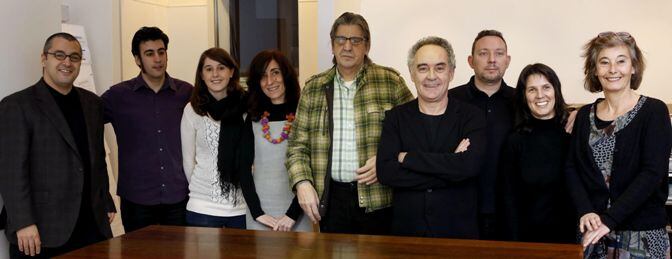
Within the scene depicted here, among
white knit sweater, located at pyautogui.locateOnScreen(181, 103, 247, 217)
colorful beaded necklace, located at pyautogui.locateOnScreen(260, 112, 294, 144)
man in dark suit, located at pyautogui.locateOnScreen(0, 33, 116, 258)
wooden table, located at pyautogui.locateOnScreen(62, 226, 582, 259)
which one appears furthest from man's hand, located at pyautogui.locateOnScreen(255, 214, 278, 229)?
man in dark suit, located at pyautogui.locateOnScreen(0, 33, 116, 258)

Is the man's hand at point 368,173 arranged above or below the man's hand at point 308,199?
above

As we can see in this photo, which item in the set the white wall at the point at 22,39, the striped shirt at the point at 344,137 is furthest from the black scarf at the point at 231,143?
the white wall at the point at 22,39

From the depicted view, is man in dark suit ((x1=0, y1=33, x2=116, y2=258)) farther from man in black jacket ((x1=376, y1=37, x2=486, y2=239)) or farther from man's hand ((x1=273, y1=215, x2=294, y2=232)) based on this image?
man in black jacket ((x1=376, y1=37, x2=486, y2=239))

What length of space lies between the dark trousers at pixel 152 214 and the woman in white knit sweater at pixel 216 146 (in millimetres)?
202

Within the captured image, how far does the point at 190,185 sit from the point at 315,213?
74 cm

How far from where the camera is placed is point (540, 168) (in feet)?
8.59

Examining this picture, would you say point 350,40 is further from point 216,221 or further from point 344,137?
point 216,221

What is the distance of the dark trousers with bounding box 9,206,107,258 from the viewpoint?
306cm

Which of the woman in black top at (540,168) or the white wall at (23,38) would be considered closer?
the woman in black top at (540,168)

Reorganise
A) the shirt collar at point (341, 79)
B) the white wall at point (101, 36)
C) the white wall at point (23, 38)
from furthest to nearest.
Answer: the white wall at point (101, 36)
the white wall at point (23, 38)
the shirt collar at point (341, 79)

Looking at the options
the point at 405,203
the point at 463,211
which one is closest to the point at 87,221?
the point at 405,203

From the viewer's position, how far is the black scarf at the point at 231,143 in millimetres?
3035

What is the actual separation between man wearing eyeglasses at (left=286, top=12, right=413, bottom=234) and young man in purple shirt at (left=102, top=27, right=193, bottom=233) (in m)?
0.79

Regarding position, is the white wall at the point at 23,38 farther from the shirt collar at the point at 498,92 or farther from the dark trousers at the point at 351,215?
the shirt collar at the point at 498,92
